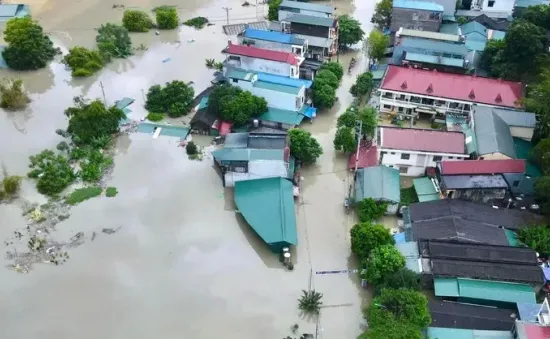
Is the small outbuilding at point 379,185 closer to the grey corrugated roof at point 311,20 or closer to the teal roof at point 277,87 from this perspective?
the teal roof at point 277,87

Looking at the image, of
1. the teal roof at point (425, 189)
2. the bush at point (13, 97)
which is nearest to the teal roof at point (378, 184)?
the teal roof at point (425, 189)

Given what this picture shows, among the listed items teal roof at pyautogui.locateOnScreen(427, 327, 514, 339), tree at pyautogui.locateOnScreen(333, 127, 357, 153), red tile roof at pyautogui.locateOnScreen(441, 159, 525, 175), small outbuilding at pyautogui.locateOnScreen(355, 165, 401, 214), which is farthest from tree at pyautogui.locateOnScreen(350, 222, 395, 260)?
tree at pyautogui.locateOnScreen(333, 127, 357, 153)

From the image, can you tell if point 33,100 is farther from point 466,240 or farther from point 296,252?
point 466,240

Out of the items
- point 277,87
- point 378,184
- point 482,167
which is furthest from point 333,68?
point 482,167

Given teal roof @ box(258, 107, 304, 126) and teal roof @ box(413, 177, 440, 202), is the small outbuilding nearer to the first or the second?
teal roof @ box(413, 177, 440, 202)

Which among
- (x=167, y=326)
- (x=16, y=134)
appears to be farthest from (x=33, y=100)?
(x=167, y=326)

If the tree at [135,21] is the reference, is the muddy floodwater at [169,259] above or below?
below
